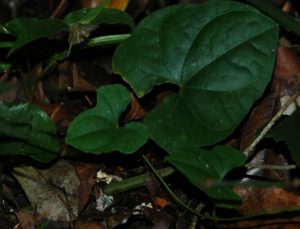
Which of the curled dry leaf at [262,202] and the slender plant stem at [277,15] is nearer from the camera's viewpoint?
the curled dry leaf at [262,202]

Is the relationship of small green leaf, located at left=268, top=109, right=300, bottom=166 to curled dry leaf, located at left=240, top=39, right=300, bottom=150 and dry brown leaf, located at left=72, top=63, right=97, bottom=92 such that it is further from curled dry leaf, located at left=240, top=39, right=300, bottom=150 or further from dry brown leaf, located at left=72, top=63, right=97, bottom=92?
dry brown leaf, located at left=72, top=63, right=97, bottom=92

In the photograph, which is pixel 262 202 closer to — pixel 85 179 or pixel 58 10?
pixel 85 179

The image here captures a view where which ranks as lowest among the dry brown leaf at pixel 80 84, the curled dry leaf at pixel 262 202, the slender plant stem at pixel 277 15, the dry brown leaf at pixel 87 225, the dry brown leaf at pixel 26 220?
the dry brown leaf at pixel 26 220

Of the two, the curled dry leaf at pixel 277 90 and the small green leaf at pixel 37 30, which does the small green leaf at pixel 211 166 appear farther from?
the small green leaf at pixel 37 30

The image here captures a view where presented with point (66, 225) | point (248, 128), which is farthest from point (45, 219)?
point (248, 128)

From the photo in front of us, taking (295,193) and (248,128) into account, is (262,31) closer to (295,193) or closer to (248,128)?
(248,128)

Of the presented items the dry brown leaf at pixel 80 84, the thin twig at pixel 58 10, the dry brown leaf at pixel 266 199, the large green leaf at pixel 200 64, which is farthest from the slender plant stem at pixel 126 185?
the thin twig at pixel 58 10
